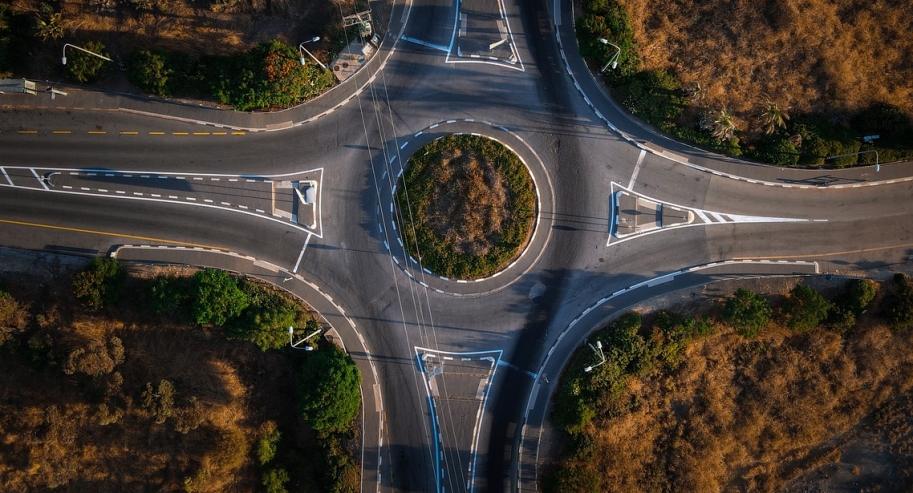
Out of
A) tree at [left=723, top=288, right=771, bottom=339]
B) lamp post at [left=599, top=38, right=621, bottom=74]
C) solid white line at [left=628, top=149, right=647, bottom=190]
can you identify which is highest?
lamp post at [left=599, top=38, right=621, bottom=74]

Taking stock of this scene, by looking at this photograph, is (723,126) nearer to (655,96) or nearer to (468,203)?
(655,96)

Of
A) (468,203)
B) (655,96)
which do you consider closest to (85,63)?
(468,203)

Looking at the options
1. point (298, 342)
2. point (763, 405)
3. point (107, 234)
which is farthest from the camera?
point (107, 234)

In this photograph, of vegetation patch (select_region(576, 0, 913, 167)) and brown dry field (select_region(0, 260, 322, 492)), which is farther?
brown dry field (select_region(0, 260, 322, 492))

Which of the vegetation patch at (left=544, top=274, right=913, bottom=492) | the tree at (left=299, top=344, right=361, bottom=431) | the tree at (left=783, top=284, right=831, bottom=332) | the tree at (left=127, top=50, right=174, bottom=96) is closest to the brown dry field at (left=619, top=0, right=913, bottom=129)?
the tree at (left=783, top=284, right=831, bottom=332)

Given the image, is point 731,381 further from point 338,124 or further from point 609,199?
point 338,124

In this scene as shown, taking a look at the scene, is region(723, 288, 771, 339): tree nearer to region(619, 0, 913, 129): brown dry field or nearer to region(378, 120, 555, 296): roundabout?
region(619, 0, 913, 129): brown dry field
